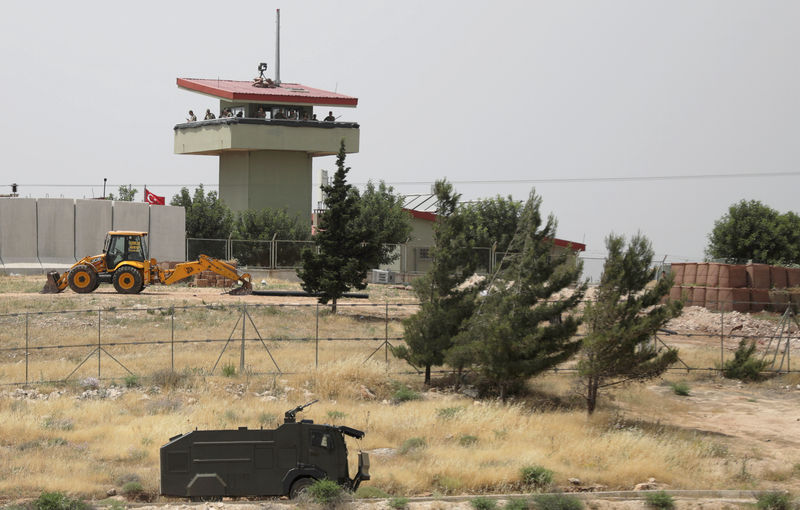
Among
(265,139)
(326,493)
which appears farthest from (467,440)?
(265,139)

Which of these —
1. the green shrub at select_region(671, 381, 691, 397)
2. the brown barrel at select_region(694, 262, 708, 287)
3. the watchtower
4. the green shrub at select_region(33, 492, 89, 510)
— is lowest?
the green shrub at select_region(671, 381, 691, 397)

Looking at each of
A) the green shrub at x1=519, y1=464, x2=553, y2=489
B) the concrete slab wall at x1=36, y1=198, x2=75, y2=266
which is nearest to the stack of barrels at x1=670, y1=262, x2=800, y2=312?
the green shrub at x1=519, y1=464, x2=553, y2=489

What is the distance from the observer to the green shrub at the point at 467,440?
20.9 metres

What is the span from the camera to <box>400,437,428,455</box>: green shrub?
2023 centimetres

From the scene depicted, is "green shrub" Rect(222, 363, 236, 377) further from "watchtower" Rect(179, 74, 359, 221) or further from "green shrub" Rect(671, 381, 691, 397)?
"watchtower" Rect(179, 74, 359, 221)

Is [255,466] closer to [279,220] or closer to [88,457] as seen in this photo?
[88,457]

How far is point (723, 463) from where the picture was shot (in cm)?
2062

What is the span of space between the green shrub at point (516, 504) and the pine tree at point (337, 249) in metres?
25.8

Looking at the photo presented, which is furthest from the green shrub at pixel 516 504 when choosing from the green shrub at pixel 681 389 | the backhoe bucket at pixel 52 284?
the backhoe bucket at pixel 52 284

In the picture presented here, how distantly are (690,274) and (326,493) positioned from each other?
133 ft

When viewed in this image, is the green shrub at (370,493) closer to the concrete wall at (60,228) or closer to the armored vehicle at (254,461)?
the armored vehicle at (254,461)

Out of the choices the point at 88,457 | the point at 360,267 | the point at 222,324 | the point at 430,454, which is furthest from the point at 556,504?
the point at 360,267

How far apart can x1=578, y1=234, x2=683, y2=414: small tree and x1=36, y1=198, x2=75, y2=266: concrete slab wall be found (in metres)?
41.0

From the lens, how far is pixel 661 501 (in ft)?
53.5
